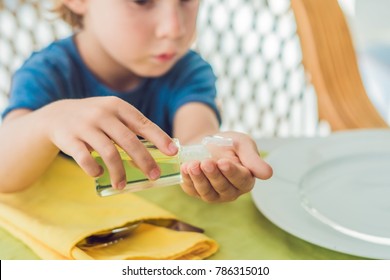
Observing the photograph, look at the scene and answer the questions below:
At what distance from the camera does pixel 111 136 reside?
9.0 inches

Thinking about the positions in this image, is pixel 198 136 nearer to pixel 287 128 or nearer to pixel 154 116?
pixel 154 116

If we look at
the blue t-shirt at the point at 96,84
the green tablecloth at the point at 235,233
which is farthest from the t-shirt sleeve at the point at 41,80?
the green tablecloth at the point at 235,233

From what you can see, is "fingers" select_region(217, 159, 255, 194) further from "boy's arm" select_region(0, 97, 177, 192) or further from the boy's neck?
the boy's neck

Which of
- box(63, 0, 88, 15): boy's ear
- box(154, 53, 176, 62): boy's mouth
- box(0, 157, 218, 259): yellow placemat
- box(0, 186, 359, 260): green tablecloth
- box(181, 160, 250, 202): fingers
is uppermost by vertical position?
box(63, 0, 88, 15): boy's ear

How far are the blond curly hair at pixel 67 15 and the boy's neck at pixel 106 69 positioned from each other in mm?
22

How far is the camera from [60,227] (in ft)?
0.86

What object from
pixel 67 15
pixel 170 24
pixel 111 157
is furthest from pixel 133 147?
pixel 67 15

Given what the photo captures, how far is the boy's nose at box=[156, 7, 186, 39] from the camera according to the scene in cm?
33

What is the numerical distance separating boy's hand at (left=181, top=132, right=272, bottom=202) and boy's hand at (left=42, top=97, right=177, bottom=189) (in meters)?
0.01

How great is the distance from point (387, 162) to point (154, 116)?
161mm

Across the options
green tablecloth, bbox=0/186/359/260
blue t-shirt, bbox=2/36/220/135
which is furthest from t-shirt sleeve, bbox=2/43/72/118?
green tablecloth, bbox=0/186/359/260

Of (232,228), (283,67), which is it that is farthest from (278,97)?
(232,228)

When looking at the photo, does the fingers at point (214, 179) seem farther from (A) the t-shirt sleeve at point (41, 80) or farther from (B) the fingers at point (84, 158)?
(A) the t-shirt sleeve at point (41, 80)

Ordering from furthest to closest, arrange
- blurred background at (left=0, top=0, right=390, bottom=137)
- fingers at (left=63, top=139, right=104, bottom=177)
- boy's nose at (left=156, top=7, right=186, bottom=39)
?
1. blurred background at (left=0, top=0, right=390, bottom=137)
2. boy's nose at (left=156, top=7, right=186, bottom=39)
3. fingers at (left=63, top=139, right=104, bottom=177)
